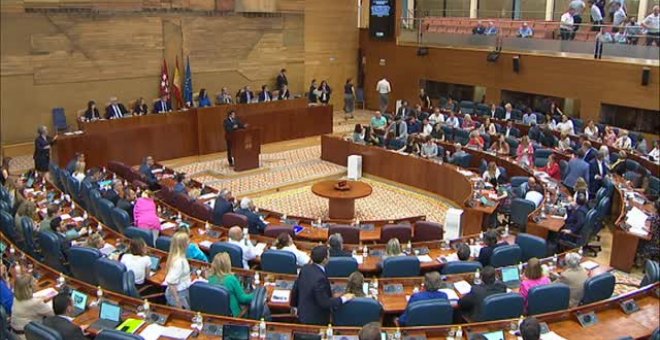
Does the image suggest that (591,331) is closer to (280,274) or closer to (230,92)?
(280,274)

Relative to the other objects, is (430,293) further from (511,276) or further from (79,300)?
(79,300)

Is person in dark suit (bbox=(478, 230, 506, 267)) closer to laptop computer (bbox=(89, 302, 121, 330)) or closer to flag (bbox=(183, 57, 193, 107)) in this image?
laptop computer (bbox=(89, 302, 121, 330))

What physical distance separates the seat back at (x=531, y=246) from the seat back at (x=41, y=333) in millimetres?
5931

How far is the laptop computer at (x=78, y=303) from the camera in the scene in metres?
6.57

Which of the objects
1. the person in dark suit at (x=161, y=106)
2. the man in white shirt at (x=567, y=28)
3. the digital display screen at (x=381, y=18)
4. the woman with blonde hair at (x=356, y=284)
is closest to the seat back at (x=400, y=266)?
the woman with blonde hair at (x=356, y=284)

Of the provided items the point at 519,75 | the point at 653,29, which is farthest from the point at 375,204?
the point at 653,29

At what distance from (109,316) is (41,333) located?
1007 mm

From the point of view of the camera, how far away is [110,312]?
640cm

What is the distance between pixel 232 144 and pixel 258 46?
620cm

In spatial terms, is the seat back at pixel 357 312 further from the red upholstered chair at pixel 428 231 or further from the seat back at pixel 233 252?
the red upholstered chair at pixel 428 231

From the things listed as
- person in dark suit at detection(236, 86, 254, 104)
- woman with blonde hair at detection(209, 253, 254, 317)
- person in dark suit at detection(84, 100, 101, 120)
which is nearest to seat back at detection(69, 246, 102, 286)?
woman with blonde hair at detection(209, 253, 254, 317)

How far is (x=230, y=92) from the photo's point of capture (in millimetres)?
21016

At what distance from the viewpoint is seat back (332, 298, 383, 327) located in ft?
20.7

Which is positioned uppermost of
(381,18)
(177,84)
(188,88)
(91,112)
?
(381,18)
